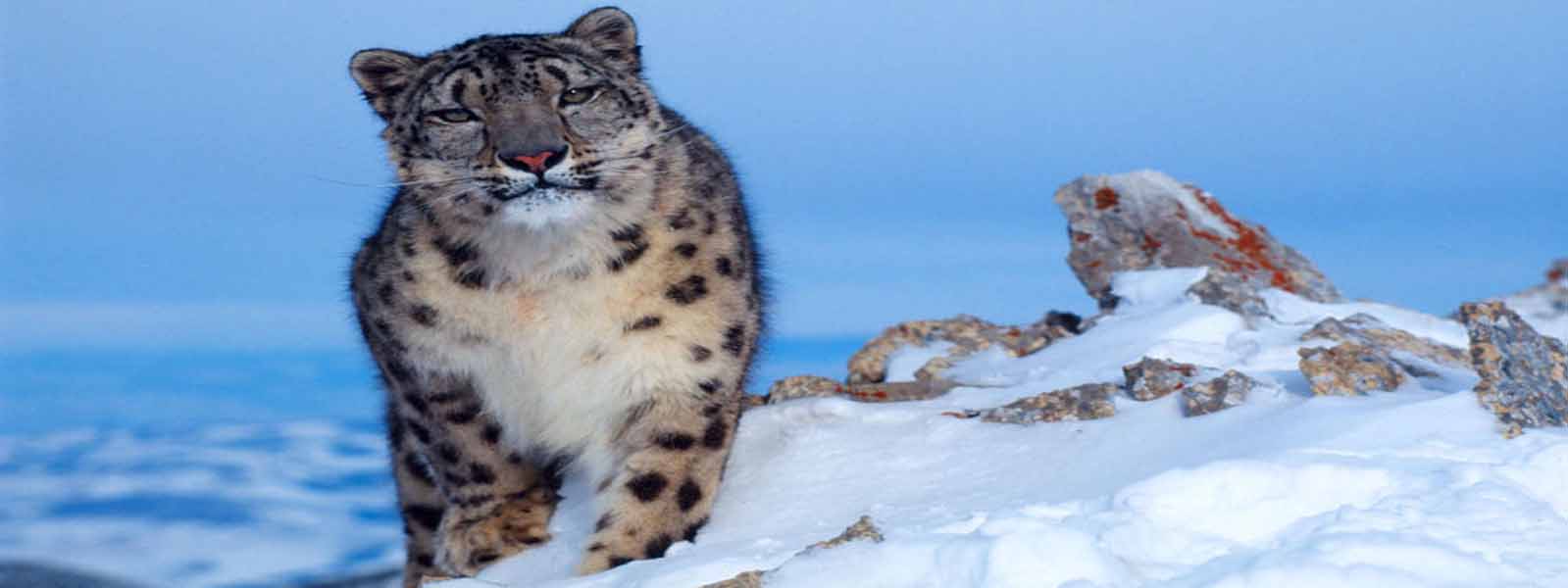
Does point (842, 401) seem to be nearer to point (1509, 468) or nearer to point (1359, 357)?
point (1359, 357)

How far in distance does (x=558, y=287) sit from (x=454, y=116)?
2.12 ft

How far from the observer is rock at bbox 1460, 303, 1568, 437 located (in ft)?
17.7

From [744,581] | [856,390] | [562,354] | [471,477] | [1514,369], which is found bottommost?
[744,581]

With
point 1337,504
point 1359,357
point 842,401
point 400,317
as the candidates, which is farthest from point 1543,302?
point 400,317

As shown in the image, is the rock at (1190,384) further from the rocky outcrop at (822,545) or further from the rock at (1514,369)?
the rocky outcrop at (822,545)

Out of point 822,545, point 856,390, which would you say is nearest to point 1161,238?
point 856,390

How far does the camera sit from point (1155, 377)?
21.0 ft

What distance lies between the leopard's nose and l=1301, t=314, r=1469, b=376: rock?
3877 millimetres

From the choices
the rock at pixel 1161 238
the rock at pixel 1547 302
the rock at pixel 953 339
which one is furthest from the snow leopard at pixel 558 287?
the rock at pixel 1547 302

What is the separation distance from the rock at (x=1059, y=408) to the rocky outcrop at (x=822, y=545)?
5.26 ft

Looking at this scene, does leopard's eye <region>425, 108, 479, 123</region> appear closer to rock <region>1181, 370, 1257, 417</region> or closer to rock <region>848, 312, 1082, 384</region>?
rock <region>1181, 370, 1257, 417</region>

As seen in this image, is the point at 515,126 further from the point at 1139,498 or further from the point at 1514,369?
the point at 1514,369

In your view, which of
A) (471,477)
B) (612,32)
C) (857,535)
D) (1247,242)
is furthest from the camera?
(1247,242)

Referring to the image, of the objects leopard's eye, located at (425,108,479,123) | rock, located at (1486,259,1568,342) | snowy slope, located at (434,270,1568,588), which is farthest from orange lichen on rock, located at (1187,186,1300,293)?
leopard's eye, located at (425,108,479,123)
